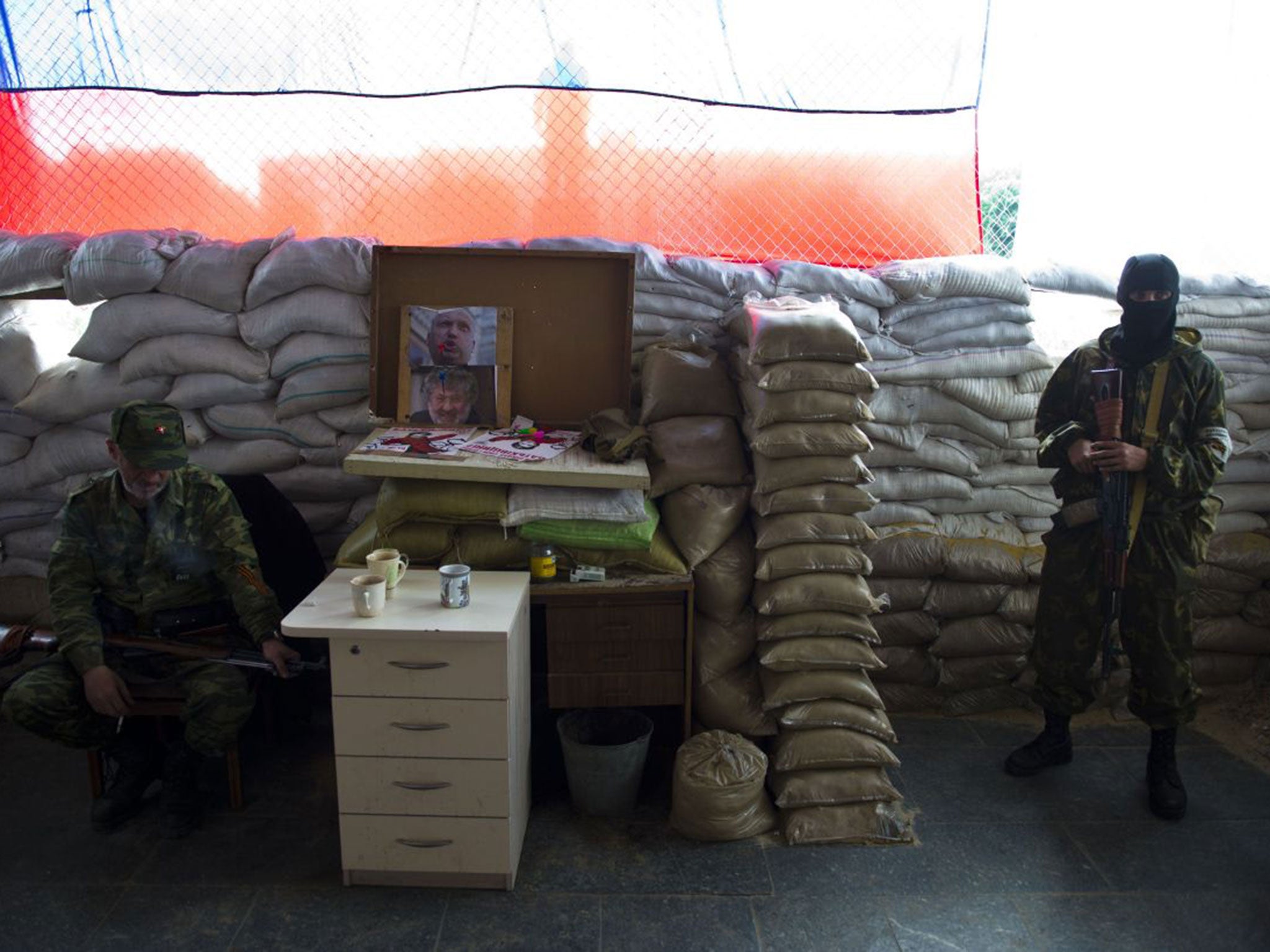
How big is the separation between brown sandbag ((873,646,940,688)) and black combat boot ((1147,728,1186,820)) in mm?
815

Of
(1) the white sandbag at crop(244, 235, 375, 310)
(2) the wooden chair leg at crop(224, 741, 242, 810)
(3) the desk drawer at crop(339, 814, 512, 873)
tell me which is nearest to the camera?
(3) the desk drawer at crop(339, 814, 512, 873)

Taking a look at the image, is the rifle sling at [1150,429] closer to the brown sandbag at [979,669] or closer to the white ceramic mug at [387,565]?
the brown sandbag at [979,669]

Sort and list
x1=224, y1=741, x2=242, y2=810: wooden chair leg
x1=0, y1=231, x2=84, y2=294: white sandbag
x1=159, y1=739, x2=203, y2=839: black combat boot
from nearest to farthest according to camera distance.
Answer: x1=159, y1=739, x2=203, y2=839: black combat boot < x1=224, y1=741, x2=242, y2=810: wooden chair leg < x1=0, y1=231, x2=84, y2=294: white sandbag

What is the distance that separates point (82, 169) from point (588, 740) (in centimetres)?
308

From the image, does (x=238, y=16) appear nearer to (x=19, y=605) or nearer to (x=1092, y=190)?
(x=19, y=605)

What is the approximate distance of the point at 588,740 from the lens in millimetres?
3381

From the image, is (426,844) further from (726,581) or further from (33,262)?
(33,262)

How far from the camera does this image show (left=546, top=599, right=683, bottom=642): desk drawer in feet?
10.3

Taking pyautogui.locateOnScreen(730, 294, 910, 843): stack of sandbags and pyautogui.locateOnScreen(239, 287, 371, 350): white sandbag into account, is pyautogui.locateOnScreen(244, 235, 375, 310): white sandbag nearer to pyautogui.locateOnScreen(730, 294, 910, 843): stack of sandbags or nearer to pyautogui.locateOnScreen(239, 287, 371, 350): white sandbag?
pyautogui.locateOnScreen(239, 287, 371, 350): white sandbag

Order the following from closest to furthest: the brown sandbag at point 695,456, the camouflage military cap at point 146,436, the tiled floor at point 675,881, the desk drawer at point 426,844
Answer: the tiled floor at point 675,881
the desk drawer at point 426,844
the camouflage military cap at point 146,436
the brown sandbag at point 695,456

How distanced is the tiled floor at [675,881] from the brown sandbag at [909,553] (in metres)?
0.79

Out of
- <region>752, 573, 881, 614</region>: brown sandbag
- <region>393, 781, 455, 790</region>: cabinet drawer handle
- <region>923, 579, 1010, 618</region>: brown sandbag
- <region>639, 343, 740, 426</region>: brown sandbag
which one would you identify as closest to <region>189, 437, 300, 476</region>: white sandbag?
<region>639, 343, 740, 426</region>: brown sandbag

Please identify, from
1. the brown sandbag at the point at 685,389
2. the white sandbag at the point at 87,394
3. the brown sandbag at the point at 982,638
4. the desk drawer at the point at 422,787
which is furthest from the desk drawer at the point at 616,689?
the white sandbag at the point at 87,394

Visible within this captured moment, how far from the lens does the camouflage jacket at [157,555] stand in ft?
10.1
